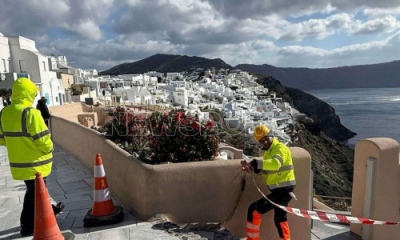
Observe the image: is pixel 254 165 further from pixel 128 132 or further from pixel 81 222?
pixel 128 132

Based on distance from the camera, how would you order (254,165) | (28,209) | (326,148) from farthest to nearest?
1. (326,148)
2. (254,165)
3. (28,209)

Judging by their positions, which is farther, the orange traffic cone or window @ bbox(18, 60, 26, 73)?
window @ bbox(18, 60, 26, 73)

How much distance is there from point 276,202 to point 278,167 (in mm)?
542

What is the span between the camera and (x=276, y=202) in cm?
379

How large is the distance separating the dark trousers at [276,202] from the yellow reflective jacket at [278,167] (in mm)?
94

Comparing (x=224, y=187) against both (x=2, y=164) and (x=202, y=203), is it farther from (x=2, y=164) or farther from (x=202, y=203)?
(x=2, y=164)

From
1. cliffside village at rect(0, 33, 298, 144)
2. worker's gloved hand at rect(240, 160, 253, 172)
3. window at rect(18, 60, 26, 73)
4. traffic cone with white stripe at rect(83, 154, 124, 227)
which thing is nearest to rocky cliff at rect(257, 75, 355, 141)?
cliffside village at rect(0, 33, 298, 144)

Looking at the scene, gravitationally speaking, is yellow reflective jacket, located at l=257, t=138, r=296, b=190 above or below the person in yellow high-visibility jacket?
below

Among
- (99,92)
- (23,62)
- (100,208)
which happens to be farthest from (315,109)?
(100,208)

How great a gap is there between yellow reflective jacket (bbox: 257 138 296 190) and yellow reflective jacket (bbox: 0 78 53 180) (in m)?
2.59

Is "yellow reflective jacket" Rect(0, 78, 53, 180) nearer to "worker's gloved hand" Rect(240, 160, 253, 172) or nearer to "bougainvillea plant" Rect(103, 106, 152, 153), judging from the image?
"bougainvillea plant" Rect(103, 106, 152, 153)

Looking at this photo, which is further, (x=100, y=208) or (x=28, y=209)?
(x=100, y=208)

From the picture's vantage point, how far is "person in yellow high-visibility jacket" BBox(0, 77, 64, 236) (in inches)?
127

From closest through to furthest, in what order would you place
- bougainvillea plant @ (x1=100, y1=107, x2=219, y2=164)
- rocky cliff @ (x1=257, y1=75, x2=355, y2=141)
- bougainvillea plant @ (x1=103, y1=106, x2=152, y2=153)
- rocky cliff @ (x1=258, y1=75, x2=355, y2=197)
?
bougainvillea plant @ (x1=100, y1=107, x2=219, y2=164) < bougainvillea plant @ (x1=103, y1=106, x2=152, y2=153) < rocky cliff @ (x1=258, y1=75, x2=355, y2=197) < rocky cliff @ (x1=257, y1=75, x2=355, y2=141)
